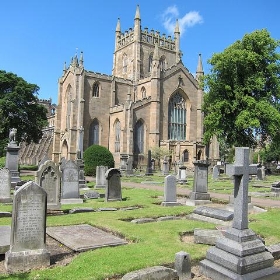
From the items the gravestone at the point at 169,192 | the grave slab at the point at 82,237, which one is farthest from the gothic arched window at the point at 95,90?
the grave slab at the point at 82,237

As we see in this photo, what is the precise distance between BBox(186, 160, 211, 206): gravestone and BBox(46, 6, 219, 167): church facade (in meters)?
29.2

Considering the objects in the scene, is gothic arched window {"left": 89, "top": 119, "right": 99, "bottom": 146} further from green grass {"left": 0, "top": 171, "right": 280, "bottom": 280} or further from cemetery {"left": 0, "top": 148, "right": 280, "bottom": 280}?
cemetery {"left": 0, "top": 148, "right": 280, "bottom": 280}

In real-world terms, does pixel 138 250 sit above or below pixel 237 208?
below

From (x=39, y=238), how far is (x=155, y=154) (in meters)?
38.2

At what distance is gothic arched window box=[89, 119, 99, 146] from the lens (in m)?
47.9

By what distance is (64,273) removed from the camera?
5156 mm

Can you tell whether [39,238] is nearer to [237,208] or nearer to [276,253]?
[237,208]

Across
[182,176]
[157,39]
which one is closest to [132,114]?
[182,176]

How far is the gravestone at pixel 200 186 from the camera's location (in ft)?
45.8

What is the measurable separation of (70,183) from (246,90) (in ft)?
75.0

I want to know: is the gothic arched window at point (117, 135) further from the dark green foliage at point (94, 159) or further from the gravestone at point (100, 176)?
the gravestone at point (100, 176)

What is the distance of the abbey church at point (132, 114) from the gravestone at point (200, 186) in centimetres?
2906

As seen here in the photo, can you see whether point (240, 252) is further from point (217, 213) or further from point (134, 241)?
point (217, 213)

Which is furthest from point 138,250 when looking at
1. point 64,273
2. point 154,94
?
point 154,94
